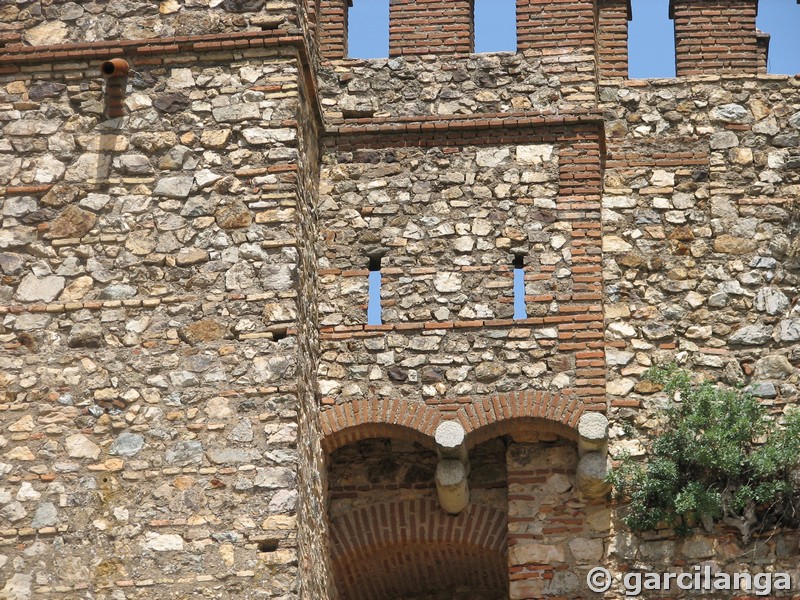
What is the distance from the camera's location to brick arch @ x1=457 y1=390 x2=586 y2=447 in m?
11.3

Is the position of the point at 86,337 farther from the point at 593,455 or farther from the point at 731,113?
the point at 731,113

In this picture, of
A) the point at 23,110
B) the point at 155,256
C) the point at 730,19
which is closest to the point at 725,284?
the point at 730,19

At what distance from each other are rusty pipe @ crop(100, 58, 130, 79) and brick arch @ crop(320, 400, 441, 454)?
8.50 ft

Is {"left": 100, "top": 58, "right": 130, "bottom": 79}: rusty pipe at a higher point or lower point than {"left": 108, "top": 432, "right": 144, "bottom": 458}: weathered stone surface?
higher

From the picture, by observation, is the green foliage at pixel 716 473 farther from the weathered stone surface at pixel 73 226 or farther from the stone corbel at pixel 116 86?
the stone corbel at pixel 116 86

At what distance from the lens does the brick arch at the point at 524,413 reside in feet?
37.1

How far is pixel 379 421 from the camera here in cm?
1141

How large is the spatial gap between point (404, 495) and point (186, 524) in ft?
5.84

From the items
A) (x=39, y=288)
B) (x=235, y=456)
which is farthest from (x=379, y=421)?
(x=39, y=288)

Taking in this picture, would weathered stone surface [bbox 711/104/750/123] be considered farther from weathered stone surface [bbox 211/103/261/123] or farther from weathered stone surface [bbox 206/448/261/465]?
weathered stone surface [bbox 206/448/261/465]

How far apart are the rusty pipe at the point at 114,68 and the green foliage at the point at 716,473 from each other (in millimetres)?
4121

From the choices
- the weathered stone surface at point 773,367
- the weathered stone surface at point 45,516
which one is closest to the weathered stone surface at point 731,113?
the weathered stone surface at point 773,367

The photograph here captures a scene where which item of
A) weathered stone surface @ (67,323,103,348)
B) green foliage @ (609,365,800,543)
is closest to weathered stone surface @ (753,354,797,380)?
green foliage @ (609,365,800,543)

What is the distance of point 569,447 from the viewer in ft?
37.9
